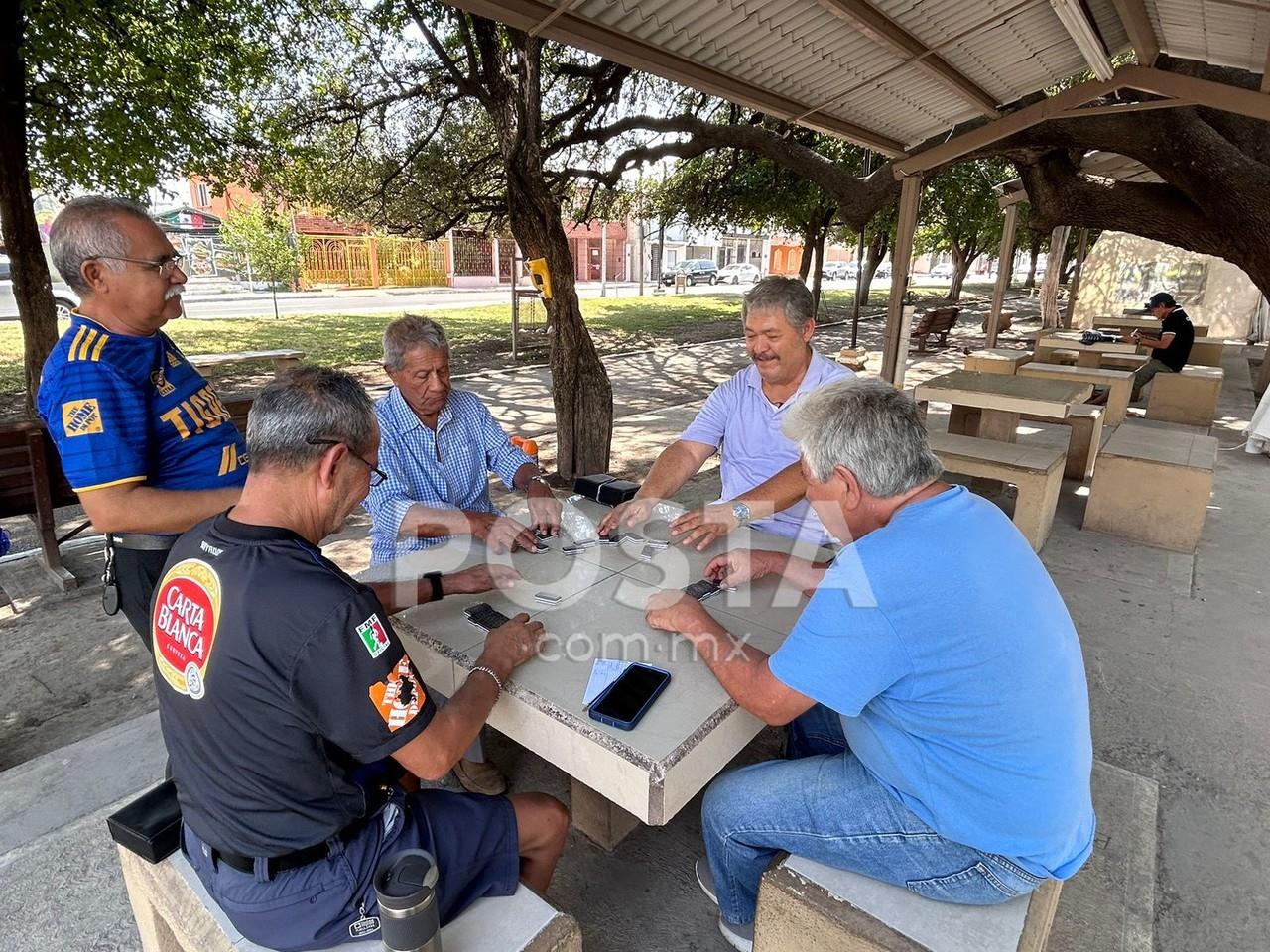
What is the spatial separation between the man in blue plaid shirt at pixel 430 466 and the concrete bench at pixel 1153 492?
156 inches

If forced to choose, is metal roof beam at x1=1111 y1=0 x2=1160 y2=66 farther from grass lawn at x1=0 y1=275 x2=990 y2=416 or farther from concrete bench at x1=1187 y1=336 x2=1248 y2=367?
grass lawn at x1=0 y1=275 x2=990 y2=416

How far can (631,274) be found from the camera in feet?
152

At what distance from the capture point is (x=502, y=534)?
7.52ft

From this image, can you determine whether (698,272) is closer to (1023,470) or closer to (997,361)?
(997,361)

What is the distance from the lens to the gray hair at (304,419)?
1.25m

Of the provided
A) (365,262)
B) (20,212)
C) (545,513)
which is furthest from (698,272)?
(545,513)

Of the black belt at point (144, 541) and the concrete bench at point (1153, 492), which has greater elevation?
the black belt at point (144, 541)

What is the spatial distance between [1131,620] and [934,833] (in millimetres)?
2873

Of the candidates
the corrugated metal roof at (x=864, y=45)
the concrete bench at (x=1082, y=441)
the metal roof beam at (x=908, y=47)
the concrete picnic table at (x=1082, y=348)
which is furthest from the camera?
the concrete picnic table at (x=1082, y=348)

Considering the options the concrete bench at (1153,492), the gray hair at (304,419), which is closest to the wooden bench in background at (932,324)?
the concrete bench at (1153,492)

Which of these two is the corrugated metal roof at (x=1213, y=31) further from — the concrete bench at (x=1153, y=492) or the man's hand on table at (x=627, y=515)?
the man's hand on table at (x=627, y=515)

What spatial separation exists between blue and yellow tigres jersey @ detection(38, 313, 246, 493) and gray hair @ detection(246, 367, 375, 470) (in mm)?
743

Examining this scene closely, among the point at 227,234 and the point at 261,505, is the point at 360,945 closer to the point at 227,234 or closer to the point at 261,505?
the point at 261,505

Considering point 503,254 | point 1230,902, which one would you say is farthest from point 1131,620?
point 503,254
